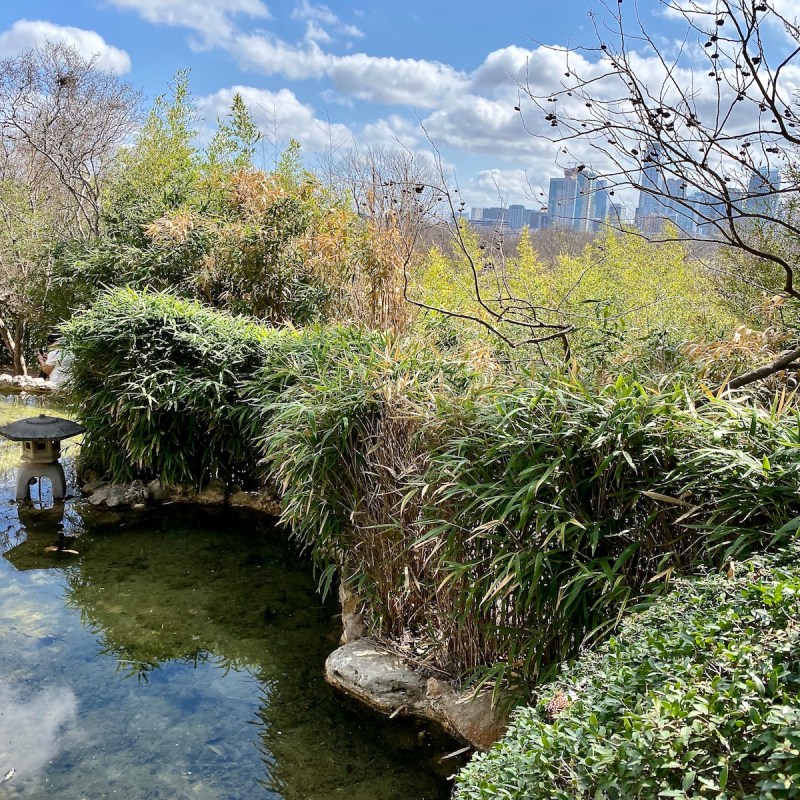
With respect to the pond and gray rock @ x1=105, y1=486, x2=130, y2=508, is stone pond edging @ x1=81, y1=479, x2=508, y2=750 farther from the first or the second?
gray rock @ x1=105, y1=486, x2=130, y2=508

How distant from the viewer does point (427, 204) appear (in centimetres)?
541

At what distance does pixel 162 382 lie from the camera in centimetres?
473

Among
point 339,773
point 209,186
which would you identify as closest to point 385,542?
point 339,773

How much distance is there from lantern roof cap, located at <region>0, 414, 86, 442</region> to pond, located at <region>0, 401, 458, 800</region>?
0.60 metres

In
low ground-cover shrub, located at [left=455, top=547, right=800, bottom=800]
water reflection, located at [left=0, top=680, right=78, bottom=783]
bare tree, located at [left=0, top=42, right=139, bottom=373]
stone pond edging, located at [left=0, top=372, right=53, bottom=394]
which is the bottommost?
water reflection, located at [left=0, top=680, right=78, bottom=783]

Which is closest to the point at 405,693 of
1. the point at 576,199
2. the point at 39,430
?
the point at 576,199

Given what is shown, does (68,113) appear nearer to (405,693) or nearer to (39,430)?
(39,430)

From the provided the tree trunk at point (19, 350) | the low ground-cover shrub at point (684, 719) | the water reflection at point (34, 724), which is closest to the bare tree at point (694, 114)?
the low ground-cover shrub at point (684, 719)

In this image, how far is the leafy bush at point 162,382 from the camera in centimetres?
470

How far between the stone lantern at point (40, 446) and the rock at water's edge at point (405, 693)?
286 cm

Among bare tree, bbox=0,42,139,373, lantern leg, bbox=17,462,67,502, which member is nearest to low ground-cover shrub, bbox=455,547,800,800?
lantern leg, bbox=17,462,67,502

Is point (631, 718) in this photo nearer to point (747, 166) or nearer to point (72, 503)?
point (747, 166)

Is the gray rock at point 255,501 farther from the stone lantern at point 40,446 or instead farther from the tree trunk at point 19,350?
the tree trunk at point 19,350

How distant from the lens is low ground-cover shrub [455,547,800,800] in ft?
2.90
